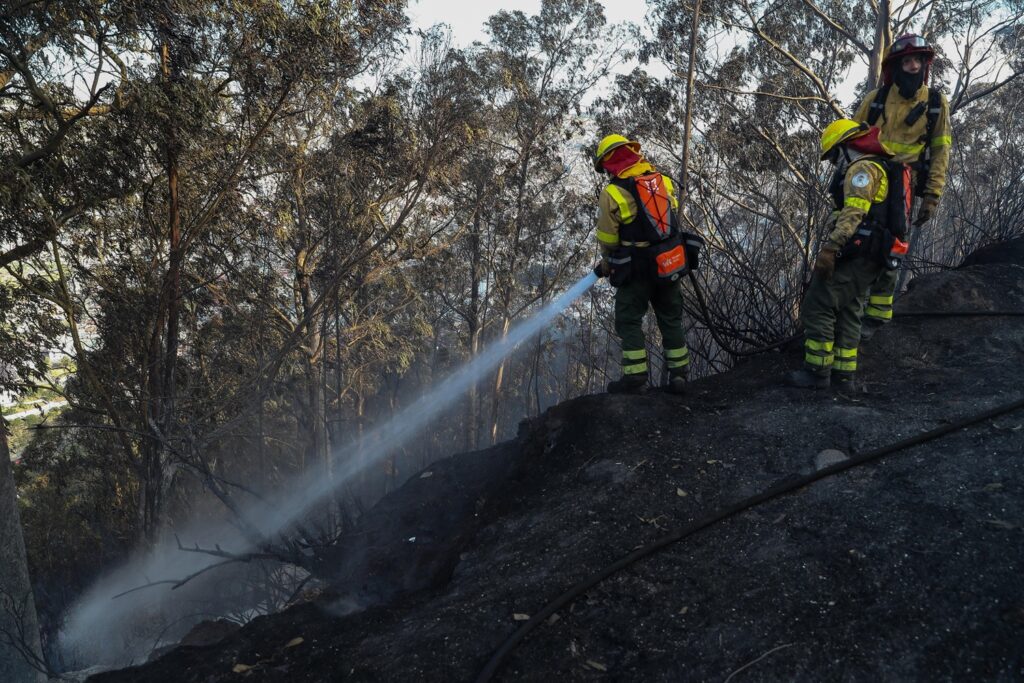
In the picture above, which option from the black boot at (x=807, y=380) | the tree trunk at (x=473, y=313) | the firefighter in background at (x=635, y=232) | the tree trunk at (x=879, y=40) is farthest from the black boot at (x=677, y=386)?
the tree trunk at (x=473, y=313)

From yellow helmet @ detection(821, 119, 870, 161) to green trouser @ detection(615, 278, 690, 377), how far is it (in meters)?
1.24

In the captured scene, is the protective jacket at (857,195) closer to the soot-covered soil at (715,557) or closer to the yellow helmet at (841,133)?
the yellow helmet at (841,133)

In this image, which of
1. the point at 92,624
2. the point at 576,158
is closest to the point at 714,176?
the point at 576,158

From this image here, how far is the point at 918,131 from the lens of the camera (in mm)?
4355

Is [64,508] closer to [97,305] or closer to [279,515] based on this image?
[279,515]

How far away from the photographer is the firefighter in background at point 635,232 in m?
4.08

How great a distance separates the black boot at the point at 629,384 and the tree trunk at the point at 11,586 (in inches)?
265

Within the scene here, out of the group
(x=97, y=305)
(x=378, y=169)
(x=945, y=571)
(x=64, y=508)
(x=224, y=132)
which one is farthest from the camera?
(x=64, y=508)

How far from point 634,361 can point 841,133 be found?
73.9 inches

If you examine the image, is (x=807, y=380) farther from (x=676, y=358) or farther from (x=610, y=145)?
(x=610, y=145)

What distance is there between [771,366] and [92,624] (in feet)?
50.3

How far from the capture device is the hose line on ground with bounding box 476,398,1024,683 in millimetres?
2418

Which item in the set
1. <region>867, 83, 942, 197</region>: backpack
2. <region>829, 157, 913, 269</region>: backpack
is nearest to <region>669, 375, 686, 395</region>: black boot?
<region>829, 157, 913, 269</region>: backpack

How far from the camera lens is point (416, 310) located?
2148 centimetres
